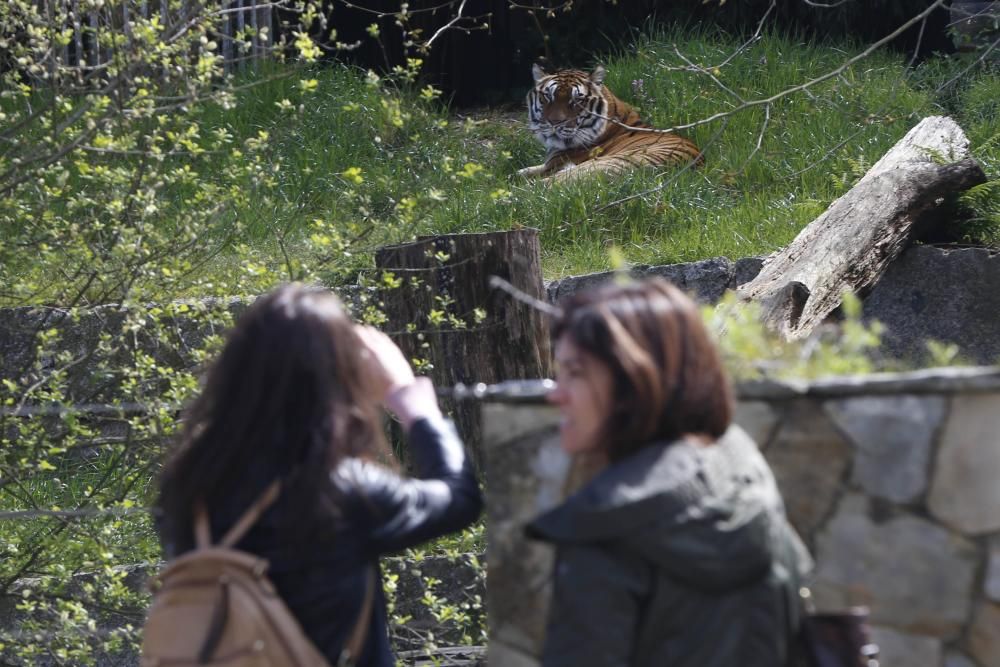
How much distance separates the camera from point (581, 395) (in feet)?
6.94

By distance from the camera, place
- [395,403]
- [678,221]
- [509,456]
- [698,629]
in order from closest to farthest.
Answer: [698,629]
[509,456]
[395,403]
[678,221]

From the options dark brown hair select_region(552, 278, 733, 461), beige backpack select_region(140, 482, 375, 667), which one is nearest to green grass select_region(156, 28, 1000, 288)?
beige backpack select_region(140, 482, 375, 667)

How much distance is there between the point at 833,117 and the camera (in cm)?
868

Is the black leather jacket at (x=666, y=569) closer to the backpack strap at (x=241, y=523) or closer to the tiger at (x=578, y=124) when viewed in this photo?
the backpack strap at (x=241, y=523)

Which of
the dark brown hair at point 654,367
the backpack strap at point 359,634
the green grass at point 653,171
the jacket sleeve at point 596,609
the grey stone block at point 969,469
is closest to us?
the jacket sleeve at point 596,609

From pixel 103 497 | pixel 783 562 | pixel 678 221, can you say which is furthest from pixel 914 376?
pixel 678 221

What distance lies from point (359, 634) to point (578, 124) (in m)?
7.31

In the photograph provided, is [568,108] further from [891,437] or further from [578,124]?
[891,437]

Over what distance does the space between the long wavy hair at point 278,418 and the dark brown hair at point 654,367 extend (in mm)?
533

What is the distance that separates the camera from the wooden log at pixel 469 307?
5.00 meters

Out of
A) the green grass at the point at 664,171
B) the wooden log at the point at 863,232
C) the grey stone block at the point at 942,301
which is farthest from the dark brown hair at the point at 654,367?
the grey stone block at the point at 942,301

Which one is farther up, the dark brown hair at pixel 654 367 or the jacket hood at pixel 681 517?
the dark brown hair at pixel 654 367

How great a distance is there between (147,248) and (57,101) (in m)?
0.60

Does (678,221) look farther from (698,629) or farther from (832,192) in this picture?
(698,629)
